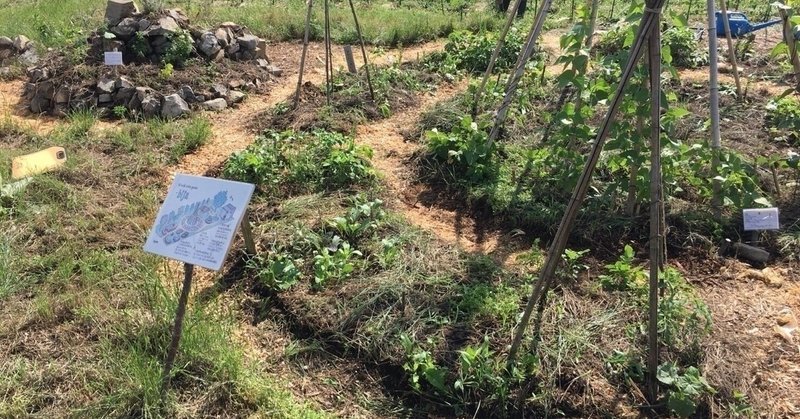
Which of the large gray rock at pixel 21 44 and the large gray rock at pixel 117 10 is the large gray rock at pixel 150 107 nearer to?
the large gray rock at pixel 117 10

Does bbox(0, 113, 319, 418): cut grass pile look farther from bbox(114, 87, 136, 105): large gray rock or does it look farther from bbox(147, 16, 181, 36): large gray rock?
bbox(147, 16, 181, 36): large gray rock

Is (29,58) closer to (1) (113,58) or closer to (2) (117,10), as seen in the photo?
(2) (117,10)

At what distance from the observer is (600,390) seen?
261 centimetres

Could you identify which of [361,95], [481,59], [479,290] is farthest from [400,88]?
[479,290]

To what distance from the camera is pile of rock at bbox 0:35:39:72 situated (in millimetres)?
7336

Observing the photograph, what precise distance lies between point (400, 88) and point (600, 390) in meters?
4.46

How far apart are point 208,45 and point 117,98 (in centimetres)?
137

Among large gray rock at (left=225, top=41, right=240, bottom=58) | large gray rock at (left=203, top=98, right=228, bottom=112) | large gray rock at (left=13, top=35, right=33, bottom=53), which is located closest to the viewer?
large gray rock at (left=203, top=98, right=228, bottom=112)

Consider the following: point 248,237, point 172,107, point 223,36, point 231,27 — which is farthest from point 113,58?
point 248,237

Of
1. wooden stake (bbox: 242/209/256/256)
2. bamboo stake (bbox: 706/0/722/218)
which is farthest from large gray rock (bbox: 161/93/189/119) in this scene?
bamboo stake (bbox: 706/0/722/218)

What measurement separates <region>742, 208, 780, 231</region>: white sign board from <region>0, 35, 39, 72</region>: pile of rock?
309 inches

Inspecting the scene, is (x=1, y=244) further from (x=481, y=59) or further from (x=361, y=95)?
(x=481, y=59)

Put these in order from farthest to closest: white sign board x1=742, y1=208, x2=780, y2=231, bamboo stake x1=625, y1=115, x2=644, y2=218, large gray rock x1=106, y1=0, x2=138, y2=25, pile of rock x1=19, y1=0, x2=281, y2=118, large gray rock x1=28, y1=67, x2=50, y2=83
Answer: large gray rock x1=106, y1=0, x2=138, y2=25 < large gray rock x1=28, y1=67, x2=50, y2=83 < pile of rock x1=19, y1=0, x2=281, y2=118 < white sign board x1=742, y1=208, x2=780, y2=231 < bamboo stake x1=625, y1=115, x2=644, y2=218

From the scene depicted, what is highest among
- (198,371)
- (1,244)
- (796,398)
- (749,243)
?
(749,243)
